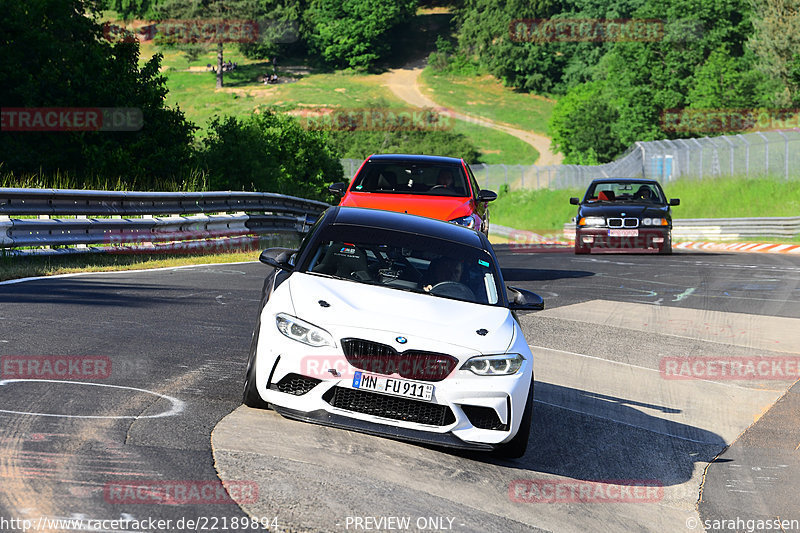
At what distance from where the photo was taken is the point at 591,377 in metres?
9.23

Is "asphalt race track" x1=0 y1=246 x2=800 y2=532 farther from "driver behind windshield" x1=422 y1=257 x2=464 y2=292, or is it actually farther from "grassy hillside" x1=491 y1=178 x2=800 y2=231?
"grassy hillside" x1=491 y1=178 x2=800 y2=231

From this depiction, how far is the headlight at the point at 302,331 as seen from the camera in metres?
6.03

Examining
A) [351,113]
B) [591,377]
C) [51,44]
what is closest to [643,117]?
[351,113]

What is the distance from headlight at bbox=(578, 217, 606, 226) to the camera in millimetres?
23548

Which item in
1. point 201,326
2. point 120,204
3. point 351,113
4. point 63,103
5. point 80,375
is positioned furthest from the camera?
point 351,113

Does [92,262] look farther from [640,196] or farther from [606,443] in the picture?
[640,196]

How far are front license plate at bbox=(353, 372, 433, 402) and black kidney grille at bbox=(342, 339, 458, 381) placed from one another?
37 millimetres

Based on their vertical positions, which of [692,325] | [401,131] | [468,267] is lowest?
[401,131]

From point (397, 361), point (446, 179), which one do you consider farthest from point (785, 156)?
point (397, 361)

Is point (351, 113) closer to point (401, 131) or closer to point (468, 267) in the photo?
point (401, 131)

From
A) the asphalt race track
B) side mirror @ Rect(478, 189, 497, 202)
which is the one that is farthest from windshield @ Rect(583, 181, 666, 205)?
the asphalt race track

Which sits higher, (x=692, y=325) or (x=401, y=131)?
(x=692, y=325)

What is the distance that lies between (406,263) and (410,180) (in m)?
7.50

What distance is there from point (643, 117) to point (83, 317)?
77441mm
